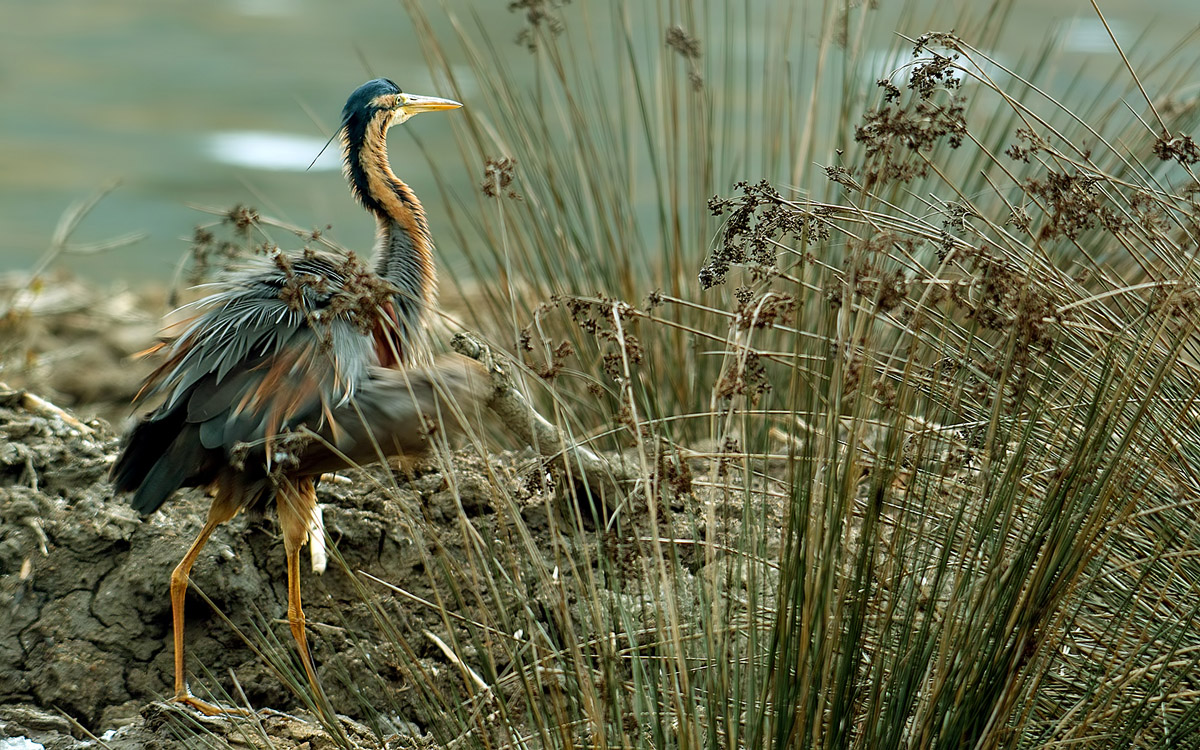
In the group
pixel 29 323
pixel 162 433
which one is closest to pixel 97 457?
pixel 162 433

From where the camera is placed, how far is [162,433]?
2.50 meters

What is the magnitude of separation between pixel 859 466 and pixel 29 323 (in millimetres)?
4724

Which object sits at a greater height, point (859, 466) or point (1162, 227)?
point (1162, 227)

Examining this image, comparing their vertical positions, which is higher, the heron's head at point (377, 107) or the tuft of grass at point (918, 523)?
the heron's head at point (377, 107)

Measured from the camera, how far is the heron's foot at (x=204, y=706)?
89.1 inches

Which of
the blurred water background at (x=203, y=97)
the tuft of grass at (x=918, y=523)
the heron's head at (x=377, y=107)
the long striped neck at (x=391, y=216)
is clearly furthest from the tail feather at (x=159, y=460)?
the blurred water background at (x=203, y=97)

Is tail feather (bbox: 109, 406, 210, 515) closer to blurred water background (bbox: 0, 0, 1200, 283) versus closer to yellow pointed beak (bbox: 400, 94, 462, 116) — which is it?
yellow pointed beak (bbox: 400, 94, 462, 116)

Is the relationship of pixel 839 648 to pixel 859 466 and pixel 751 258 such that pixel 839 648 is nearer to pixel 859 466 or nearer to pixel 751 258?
pixel 859 466

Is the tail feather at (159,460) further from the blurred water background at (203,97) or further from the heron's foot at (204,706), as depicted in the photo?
the blurred water background at (203,97)

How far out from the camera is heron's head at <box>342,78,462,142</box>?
9.65 feet

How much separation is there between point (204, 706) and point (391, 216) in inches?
47.0

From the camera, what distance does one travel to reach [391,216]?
9.53ft

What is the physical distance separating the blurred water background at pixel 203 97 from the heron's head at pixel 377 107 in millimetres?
4702

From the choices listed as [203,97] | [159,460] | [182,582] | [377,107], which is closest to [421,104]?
[377,107]
